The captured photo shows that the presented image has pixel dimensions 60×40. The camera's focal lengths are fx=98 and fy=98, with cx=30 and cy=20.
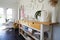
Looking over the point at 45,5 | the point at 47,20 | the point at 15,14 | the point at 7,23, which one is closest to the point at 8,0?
the point at 15,14

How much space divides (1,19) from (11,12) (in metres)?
0.97

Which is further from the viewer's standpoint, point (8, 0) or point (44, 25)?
point (8, 0)

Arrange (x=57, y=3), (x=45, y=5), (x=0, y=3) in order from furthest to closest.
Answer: (x=0, y=3) → (x=45, y=5) → (x=57, y=3)

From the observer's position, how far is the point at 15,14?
A: 770cm

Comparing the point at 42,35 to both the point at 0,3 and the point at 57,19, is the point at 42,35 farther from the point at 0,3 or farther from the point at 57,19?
the point at 0,3

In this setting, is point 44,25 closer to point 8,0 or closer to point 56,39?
point 56,39

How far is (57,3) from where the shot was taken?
2326 mm

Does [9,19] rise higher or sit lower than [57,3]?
lower

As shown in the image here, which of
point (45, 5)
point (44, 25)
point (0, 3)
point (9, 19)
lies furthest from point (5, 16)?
point (44, 25)

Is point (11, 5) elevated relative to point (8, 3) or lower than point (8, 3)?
lower

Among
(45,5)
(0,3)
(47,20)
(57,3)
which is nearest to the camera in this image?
(57,3)

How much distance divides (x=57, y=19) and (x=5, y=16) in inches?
233

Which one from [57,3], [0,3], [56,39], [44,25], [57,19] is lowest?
[56,39]

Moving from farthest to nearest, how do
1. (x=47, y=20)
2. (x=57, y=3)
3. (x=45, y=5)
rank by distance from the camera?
(x=45, y=5) < (x=47, y=20) < (x=57, y=3)
